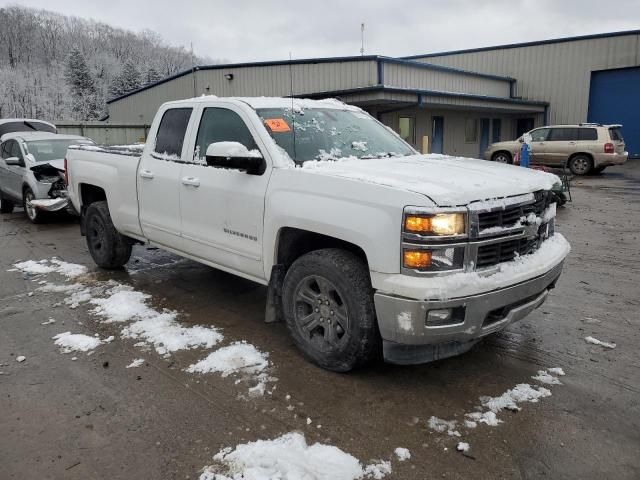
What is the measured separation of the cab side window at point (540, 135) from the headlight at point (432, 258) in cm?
1874

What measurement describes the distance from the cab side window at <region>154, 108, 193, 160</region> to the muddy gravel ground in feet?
5.02

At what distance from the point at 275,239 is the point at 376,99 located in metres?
14.2

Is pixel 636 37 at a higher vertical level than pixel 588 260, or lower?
higher

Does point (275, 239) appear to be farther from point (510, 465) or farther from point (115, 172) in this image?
point (115, 172)

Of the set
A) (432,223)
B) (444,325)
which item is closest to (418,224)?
(432,223)

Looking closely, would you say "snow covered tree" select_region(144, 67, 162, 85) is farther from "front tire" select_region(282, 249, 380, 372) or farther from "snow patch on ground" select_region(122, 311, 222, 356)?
"front tire" select_region(282, 249, 380, 372)

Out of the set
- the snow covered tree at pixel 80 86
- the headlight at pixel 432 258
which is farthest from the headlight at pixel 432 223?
the snow covered tree at pixel 80 86

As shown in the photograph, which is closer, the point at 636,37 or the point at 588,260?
the point at 588,260

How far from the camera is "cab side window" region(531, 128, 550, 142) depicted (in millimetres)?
19438

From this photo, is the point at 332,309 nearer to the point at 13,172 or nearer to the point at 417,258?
the point at 417,258

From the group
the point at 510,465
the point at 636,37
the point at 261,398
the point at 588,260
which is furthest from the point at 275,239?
the point at 636,37

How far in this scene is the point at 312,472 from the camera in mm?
2502

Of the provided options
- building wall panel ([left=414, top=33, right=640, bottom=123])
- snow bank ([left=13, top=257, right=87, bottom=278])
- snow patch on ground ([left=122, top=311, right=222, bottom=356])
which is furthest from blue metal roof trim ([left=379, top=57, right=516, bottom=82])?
snow patch on ground ([left=122, top=311, right=222, bottom=356])

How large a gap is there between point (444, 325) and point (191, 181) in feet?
8.64
